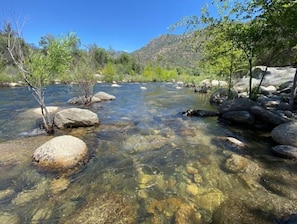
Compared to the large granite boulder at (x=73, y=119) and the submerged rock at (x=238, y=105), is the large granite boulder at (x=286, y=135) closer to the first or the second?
the submerged rock at (x=238, y=105)

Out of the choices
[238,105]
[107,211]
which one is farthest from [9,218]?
[238,105]

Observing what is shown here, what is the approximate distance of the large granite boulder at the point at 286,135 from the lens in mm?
6512

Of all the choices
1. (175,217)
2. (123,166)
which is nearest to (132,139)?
(123,166)

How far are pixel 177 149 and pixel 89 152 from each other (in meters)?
2.87

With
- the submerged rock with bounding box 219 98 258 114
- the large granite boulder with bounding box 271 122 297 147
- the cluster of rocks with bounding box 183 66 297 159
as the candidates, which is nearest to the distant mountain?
the cluster of rocks with bounding box 183 66 297 159

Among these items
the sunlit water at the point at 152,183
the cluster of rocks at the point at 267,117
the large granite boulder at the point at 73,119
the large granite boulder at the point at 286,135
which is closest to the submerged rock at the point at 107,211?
the sunlit water at the point at 152,183

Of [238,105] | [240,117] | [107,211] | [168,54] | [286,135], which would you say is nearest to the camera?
[107,211]

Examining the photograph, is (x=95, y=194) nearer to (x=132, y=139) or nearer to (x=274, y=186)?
(x=132, y=139)

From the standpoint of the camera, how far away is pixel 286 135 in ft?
22.2

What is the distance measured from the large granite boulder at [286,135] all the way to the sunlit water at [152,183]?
0.38m

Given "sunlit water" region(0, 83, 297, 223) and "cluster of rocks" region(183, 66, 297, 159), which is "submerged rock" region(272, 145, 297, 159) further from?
"sunlit water" region(0, 83, 297, 223)

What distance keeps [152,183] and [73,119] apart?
5542 mm

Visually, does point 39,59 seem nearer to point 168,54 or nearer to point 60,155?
point 60,155

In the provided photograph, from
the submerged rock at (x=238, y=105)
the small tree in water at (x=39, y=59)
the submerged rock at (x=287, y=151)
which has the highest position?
the small tree in water at (x=39, y=59)
